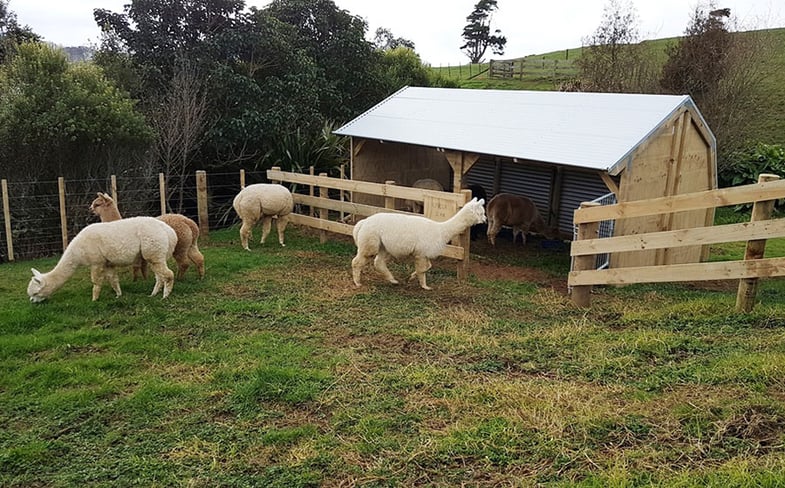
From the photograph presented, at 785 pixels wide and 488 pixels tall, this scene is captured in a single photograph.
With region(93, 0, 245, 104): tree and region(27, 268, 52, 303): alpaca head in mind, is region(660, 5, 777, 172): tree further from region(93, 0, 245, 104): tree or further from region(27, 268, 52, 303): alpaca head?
region(27, 268, 52, 303): alpaca head

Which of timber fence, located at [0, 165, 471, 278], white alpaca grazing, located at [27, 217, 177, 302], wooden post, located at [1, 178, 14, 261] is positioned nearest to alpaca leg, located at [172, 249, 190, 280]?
white alpaca grazing, located at [27, 217, 177, 302]

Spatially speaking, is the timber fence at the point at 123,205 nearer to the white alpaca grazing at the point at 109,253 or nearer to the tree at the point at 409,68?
the white alpaca grazing at the point at 109,253

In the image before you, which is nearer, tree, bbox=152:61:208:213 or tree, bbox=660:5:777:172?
tree, bbox=152:61:208:213

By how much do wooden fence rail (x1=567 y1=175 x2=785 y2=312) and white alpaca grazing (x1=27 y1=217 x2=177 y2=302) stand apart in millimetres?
5210

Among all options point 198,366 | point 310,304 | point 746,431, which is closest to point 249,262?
point 310,304

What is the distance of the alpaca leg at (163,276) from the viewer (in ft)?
24.4

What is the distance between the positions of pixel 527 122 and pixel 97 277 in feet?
24.9

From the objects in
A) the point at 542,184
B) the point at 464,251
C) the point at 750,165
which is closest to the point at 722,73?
the point at 750,165

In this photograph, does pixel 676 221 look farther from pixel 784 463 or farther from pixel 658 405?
pixel 784 463

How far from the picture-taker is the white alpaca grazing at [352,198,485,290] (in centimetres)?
791

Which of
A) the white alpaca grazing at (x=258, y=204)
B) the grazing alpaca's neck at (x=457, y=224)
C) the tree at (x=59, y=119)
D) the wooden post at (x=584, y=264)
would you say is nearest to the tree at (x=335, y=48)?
the tree at (x=59, y=119)

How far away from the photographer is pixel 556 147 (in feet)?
30.6

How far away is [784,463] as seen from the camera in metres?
2.95

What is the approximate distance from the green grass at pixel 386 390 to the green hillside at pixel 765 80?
1628 centimetres
